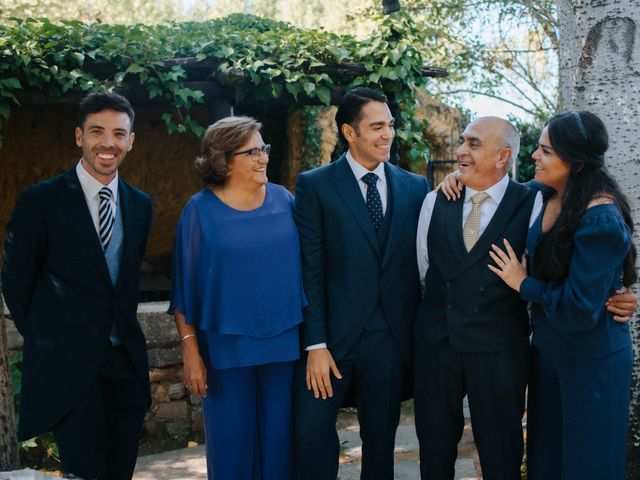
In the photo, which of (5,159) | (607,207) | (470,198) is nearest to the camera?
(607,207)

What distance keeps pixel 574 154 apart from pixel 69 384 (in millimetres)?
2221

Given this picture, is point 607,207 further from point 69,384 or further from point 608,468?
point 69,384

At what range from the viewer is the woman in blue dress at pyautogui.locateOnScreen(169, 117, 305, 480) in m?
3.21

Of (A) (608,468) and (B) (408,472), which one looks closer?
(A) (608,468)

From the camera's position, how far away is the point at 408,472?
4379 millimetres

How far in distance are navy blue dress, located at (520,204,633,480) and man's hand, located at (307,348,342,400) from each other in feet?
2.86

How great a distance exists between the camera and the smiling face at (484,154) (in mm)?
3168

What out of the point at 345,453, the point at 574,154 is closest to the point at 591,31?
the point at 574,154

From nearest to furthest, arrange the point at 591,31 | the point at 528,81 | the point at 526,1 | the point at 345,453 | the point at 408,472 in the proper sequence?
the point at 591,31 < the point at 408,472 < the point at 345,453 < the point at 526,1 < the point at 528,81

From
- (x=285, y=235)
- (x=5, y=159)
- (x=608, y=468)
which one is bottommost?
(x=608, y=468)

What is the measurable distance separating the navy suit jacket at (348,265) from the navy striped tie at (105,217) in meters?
0.82

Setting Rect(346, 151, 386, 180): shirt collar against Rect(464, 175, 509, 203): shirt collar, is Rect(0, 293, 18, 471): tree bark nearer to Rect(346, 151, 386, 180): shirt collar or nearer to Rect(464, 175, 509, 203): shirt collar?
Rect(346, 151, 386, 180): shirt collar

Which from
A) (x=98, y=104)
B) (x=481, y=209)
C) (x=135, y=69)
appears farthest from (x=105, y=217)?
(x=135, y=69)

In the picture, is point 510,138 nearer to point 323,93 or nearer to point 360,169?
point 360,169
